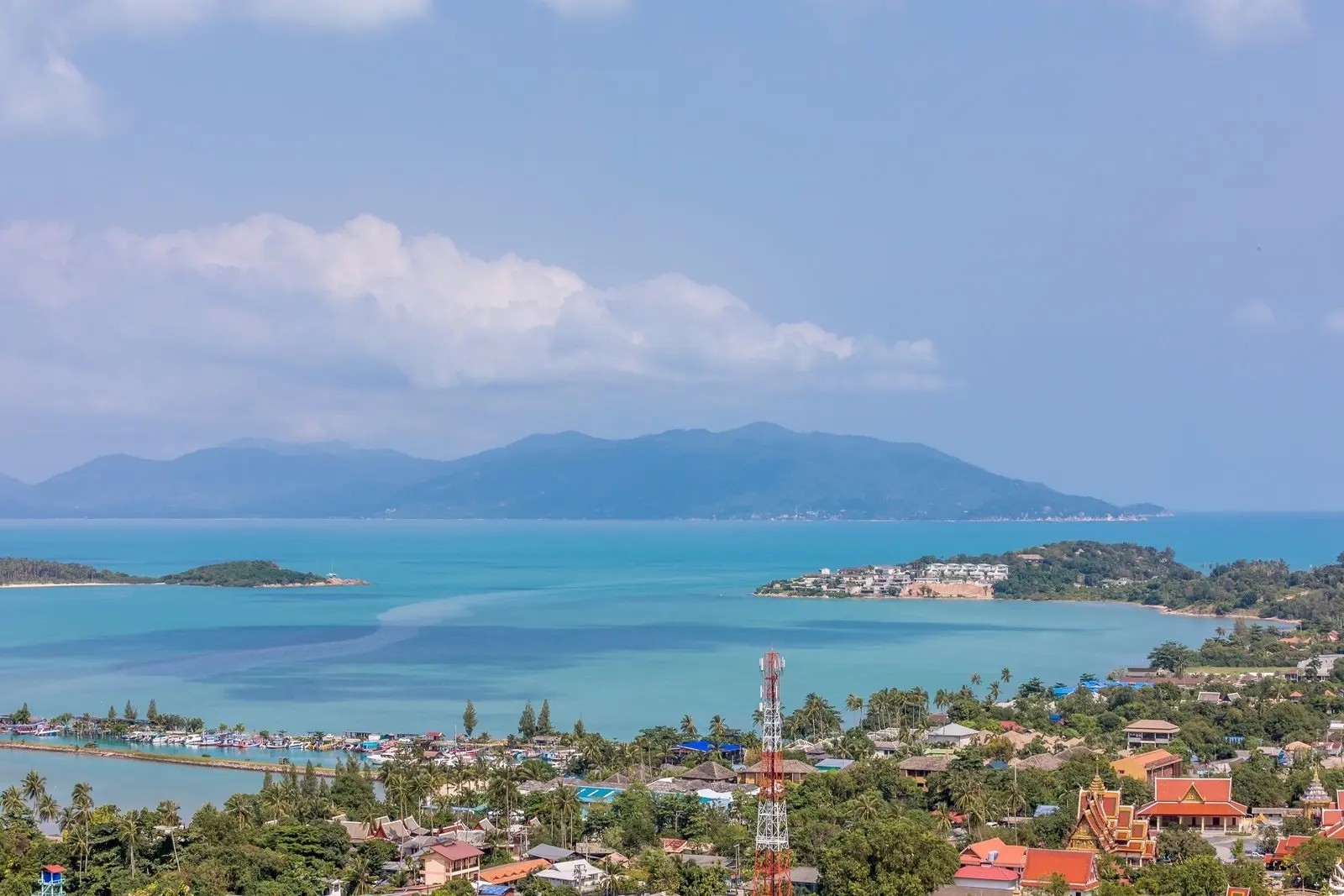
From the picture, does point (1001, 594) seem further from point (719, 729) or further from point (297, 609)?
point (719, 729)

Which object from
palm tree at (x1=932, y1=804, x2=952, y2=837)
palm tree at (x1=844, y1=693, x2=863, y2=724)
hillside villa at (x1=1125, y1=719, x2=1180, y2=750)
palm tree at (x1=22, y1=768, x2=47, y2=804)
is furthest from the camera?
palm tree at (x1=844, y1=693, x2=863, y2=724)

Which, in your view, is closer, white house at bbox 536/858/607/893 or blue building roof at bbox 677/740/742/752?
white house at bbox 536/858/607/893

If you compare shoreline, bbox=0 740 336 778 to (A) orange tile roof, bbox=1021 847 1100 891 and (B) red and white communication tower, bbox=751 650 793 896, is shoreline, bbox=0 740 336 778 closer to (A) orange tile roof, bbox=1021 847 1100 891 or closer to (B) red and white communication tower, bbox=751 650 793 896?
(B) red and white communication tower, bbox=751 650 793 896

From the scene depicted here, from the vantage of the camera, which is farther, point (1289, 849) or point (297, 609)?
point (297, 609)

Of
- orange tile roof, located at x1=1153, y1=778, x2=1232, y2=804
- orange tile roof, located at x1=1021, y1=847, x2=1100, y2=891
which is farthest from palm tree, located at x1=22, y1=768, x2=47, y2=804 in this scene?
orange tile roof, located at x1=1153, y1=778, x2=1232, y2=804

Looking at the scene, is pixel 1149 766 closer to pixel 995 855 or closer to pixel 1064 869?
pixel 995 855

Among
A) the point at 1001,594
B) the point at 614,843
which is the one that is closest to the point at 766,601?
the point at 1001,594

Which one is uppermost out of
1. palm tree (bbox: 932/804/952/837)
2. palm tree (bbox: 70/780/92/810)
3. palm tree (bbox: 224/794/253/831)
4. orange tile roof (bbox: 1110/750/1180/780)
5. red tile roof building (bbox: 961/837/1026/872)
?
palm tree (bbox: 70/780/92/810)

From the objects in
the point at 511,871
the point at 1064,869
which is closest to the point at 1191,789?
the point at 1064,869
